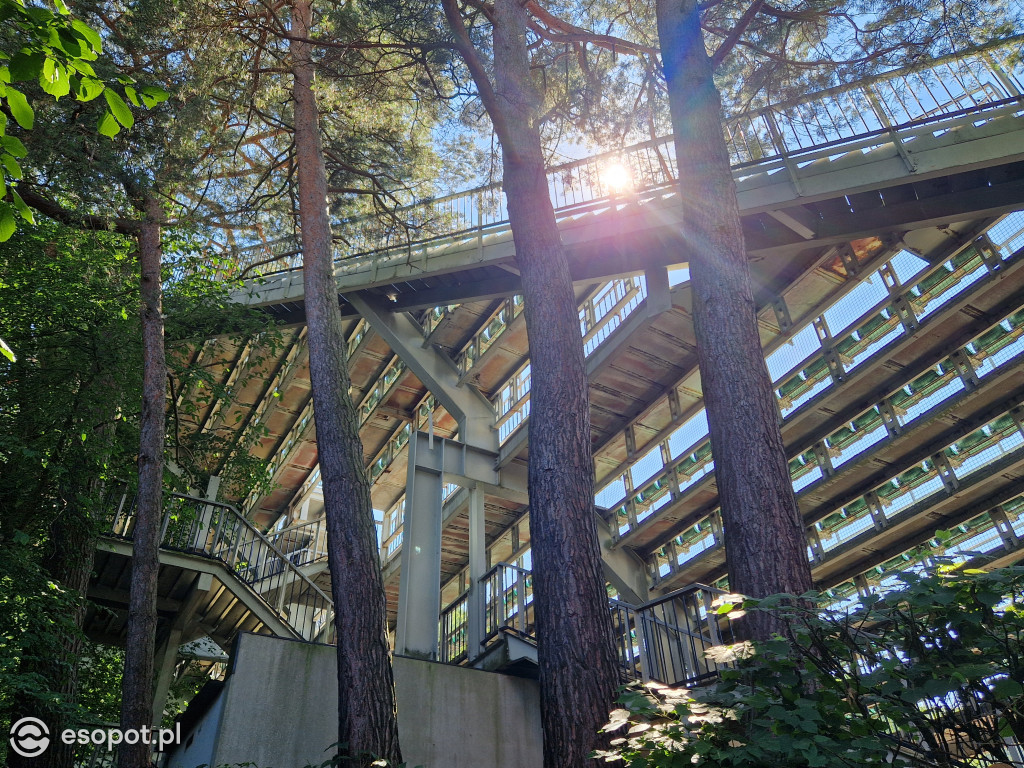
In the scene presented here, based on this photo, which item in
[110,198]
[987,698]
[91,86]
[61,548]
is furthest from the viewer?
[110,198]

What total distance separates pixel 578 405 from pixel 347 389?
2.64 meters

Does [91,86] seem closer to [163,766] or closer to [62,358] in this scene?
[62,358]

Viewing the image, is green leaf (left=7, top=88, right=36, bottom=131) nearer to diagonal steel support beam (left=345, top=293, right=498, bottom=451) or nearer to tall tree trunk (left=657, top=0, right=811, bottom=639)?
tall tree trunk (left=657, top=0, right=811, bottom=639)

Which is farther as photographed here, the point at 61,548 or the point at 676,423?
the point at 676,423

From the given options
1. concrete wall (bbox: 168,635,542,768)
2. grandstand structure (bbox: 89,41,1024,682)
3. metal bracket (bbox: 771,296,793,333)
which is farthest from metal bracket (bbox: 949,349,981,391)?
concrete wall (bbox: 168,635,542,768)

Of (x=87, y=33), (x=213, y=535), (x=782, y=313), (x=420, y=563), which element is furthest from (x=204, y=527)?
(x=87, y=33)

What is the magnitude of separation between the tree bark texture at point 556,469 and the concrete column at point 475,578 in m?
4.86

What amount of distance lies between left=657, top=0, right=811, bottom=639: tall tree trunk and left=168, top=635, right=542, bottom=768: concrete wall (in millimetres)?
3960

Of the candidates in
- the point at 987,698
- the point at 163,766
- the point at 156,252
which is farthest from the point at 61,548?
the point at 987,698

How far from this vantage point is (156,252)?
354 inches

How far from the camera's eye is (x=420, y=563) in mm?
10062

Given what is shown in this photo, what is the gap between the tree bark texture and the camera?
12.5 ft

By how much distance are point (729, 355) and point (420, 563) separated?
6.59 meters

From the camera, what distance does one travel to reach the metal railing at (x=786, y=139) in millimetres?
7852
